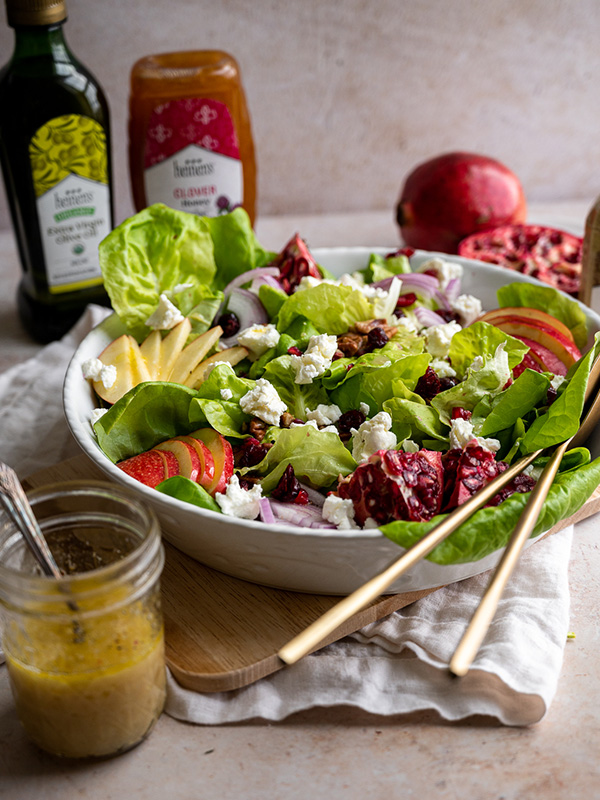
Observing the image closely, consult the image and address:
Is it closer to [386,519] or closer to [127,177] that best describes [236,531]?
→ [386,519]

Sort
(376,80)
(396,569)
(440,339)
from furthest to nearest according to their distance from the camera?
(376,80)
(440,339)
(396,569)

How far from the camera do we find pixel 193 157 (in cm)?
226

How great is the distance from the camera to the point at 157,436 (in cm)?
154

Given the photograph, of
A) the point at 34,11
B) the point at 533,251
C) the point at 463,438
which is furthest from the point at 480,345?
the point at 34,11

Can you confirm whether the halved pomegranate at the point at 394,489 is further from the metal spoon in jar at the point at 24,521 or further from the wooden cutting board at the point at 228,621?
the metal spoon in jar at the point at 24,521

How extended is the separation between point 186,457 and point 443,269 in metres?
0.91

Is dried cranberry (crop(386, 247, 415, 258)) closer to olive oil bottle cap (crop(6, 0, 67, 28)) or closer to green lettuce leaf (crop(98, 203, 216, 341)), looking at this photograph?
green lettuce leaf (crop(98, 203, 216, 341))

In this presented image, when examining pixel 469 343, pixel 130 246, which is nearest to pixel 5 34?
pixel 130 246

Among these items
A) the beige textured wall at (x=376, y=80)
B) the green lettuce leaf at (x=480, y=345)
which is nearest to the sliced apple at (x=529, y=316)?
the green lettuce leaf at (x=480, y=345)

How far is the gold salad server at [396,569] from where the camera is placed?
94cm

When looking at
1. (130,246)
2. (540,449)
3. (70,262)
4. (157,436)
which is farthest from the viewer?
(70,262)

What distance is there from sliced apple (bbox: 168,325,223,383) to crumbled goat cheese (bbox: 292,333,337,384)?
0.22 m

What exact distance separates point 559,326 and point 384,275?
0.47 metres

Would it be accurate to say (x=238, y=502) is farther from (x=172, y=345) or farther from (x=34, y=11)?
(x=34, y=11)
